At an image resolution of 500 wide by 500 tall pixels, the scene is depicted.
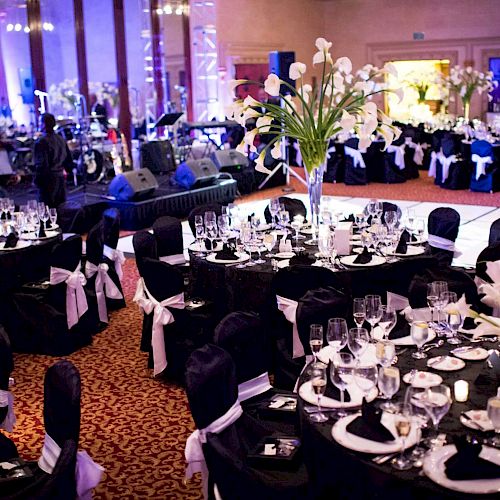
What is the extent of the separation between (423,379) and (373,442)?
0.63m

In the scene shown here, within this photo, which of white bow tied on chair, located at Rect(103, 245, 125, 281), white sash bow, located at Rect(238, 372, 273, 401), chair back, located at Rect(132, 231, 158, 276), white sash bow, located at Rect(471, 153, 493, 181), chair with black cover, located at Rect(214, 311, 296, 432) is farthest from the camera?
white sash bow, located at Rect(471, 153, 493, 181)

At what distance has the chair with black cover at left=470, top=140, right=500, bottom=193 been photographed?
42.7ft

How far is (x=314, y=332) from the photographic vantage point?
11.8 feet

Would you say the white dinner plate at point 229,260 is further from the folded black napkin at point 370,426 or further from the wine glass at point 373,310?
the folded black napkin at point 370,426

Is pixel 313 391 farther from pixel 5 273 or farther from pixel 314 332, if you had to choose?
pixel 5 273

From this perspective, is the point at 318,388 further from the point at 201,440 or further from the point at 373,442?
the point at 201,440

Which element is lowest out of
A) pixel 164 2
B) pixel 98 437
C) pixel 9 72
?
pixel 98 437

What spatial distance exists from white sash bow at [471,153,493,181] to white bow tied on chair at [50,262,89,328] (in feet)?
27.8

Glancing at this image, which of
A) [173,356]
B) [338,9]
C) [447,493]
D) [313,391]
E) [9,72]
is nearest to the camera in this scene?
[447,493]

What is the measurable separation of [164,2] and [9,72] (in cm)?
393

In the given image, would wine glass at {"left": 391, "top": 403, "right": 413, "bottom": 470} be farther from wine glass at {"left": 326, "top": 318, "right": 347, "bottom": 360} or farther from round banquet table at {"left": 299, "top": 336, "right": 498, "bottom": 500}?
wine glass at {"left": 326, "top": 318, "right": 347, "bottom": 360}

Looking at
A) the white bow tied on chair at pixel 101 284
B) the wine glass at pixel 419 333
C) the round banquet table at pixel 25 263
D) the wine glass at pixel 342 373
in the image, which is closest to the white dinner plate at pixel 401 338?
the wine glass at pixel 419 333

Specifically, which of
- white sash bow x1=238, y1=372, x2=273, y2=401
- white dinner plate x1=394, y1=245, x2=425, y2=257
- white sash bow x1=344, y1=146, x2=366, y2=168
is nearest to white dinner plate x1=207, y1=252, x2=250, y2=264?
white dinner plate x1=394, y1=245, x2=425, y2=257

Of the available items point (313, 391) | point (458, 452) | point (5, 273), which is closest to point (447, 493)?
point (458, 452)
